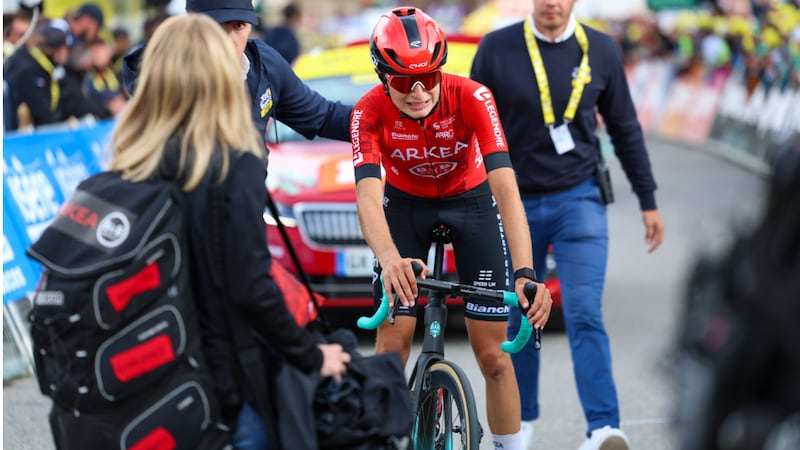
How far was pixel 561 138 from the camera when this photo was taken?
619 cm

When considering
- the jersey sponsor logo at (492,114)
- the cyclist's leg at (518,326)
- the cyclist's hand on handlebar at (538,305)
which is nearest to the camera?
the cyclist's hand on handlebar at (538,305)

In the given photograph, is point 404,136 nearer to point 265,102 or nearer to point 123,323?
point 265,102

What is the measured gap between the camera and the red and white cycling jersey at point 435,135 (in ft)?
16.2

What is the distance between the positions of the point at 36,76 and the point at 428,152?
7.36 meters

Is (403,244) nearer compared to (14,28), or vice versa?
(403,244)

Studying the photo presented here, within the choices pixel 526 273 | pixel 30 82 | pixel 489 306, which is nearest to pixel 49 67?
pixel 30 82

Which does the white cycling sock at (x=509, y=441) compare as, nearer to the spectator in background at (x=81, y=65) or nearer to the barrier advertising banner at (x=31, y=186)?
the barrier advertising banner at (x=31, y=186)

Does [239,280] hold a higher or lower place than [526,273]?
higher

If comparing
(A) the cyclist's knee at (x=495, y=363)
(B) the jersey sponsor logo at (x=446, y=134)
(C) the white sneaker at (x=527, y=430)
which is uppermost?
(B) the jersey sponsor logo at (x=446, y=134)

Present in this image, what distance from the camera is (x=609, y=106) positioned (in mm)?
6355

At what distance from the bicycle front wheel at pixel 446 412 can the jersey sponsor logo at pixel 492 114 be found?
0.81 metres

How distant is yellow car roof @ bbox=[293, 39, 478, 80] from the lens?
9.95 m

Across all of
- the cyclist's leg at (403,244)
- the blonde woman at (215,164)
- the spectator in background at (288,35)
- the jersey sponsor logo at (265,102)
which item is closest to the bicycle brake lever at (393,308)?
the cyclist's leg at (403,244)

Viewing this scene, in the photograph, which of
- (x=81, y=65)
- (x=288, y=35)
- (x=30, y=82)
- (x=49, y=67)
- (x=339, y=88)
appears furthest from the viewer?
(x=288, y=35)
